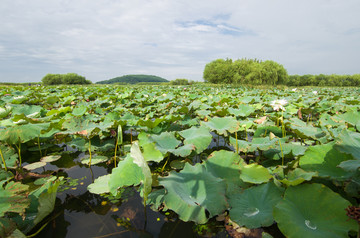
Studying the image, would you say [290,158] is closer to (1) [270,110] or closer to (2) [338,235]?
(2) [338,235]

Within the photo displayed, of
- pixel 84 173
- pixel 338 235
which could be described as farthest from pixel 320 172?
pixel 84 173

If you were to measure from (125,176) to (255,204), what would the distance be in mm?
682

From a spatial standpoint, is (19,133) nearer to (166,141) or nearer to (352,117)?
(166,141)

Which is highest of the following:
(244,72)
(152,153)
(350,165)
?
(244,72)

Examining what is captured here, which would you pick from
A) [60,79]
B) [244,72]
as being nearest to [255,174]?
[244,72]

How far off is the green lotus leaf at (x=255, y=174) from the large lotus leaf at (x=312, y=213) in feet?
0.51

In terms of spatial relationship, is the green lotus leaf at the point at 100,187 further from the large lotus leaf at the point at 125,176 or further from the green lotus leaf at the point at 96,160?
the green lotus leaf at the point at 96,160

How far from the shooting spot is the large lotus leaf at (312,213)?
0.69m

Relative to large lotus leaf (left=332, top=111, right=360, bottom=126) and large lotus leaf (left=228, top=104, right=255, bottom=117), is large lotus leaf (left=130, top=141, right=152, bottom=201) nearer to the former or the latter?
large lotus leaf (left=228, top=104, right=255, bottom=117)

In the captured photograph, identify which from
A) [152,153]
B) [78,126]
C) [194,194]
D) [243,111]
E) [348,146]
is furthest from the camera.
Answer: [243,111]

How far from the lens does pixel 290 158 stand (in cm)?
133

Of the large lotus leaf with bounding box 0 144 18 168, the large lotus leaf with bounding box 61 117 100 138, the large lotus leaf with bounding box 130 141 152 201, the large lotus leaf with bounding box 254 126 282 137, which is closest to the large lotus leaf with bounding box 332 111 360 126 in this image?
the large lotus leaf with bounding box 254 126 282 137

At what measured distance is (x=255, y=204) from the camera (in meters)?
0.90

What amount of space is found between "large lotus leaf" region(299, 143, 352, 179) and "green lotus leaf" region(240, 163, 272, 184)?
0.60 ft
